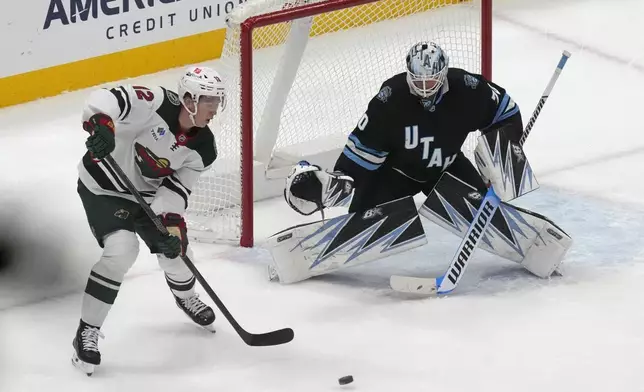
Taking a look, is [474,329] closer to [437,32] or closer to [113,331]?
[113,331]

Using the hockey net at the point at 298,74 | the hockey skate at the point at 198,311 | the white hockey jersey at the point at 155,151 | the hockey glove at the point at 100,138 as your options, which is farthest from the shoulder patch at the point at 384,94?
the hockey glove at the point at 100,138

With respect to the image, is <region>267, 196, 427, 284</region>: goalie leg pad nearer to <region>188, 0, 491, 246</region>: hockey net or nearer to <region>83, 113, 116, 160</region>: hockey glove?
<region>188, 0, 491, 246</region>: hockey net

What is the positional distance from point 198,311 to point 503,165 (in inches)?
44.1

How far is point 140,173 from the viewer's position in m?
4.67

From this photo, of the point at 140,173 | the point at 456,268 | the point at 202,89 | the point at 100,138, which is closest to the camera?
the point at 100,138

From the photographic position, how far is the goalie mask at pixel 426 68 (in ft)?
16.0

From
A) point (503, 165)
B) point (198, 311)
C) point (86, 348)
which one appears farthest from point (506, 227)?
point (86, 348)

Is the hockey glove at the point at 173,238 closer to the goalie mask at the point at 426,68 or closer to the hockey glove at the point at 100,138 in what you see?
the hockey glove at the point at 100,138

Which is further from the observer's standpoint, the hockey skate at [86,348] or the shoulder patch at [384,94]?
the shoulder patch at [384,94]

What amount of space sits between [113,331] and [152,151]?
664 millimetres

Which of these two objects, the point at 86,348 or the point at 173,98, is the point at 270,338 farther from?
the point at 173,98

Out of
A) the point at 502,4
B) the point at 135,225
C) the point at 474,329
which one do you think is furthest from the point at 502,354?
the point at 502,4

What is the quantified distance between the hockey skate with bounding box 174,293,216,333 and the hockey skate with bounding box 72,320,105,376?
1.20ft

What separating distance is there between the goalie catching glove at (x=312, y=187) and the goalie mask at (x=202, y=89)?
576 mm
